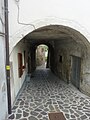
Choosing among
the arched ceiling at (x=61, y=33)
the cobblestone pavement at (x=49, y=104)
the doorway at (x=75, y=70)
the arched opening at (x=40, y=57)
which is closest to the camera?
the cobblestone pavement at (x=49, y=104)

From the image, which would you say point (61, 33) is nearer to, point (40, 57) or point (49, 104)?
point (49, 104)

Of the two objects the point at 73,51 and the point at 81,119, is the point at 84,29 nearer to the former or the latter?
the point at 73,51

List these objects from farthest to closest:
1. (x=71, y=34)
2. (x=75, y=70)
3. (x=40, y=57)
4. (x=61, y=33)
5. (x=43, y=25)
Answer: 1. (x=40, y=57)
2. (x=75, y=70)
3. (x=61, y=33)
4. (x=71, y=34)
5. (x=43, y=25)

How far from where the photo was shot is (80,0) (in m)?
4.93

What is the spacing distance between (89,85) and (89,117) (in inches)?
76.4

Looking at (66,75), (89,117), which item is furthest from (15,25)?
(66,75)

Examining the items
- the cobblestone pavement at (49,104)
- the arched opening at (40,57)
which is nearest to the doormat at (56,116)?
the cobblestone pavement at (49,104)

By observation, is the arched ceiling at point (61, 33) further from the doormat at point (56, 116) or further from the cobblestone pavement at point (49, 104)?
the doormat at point (56, 116)

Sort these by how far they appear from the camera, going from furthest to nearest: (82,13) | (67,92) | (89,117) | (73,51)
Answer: (73,51)
(67,92)
(82,13)
(89,117)

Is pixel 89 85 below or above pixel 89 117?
above

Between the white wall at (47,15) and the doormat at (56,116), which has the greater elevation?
the white wall at (47,15)

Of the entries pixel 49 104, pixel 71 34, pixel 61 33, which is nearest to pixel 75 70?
pixel 61 33

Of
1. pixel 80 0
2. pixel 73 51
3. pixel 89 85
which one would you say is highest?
pixel 80 0

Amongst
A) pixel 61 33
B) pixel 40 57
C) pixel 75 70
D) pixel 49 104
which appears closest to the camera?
pixel 49 104
